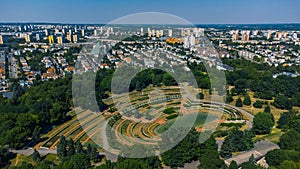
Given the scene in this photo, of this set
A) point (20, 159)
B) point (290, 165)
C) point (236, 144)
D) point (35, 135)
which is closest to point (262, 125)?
point (236, 144)

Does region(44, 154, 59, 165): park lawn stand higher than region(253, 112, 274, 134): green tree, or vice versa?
region(253, 112, 274, 134): green tree

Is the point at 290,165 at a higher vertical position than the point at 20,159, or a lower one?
higher

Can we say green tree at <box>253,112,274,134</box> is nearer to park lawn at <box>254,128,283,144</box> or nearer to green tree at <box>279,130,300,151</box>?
park lawn at <box>254,128,283,144</box>

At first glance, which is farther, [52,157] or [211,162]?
[52,157]

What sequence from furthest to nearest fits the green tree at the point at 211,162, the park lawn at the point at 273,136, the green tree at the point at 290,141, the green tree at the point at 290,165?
the park lawn at the point at 273,136
the green tree at the point at 290,141
the green tree at the point at 211,162
the green tree at the point at 290,165

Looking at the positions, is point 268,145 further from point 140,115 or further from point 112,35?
point 112,35

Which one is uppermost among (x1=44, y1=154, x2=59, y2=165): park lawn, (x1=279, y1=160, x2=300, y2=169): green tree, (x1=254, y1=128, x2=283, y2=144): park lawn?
(x1=279, y1=160, x2=300, y2=169): green tree

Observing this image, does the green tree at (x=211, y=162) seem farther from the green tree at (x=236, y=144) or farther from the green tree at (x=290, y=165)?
the green tree at (x=290, y=165)

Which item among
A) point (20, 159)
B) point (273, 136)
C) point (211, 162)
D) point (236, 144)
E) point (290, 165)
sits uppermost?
point (290, 165)

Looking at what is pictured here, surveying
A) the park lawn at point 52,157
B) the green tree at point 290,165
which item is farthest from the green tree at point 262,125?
the park lawn at point 52,157

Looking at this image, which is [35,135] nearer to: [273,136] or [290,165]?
[290,165]

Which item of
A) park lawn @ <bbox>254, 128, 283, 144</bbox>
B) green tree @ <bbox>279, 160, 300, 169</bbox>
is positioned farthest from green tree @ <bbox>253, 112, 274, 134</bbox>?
green tree @ <bbox>279, 160, 300, 169</bbox>
